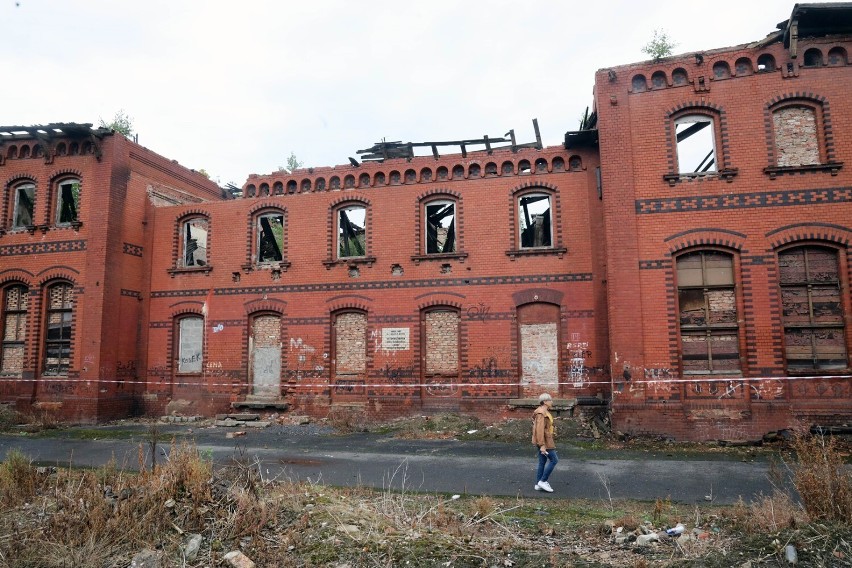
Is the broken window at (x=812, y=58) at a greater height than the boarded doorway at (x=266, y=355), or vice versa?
the broken window at (x=812, y=58)

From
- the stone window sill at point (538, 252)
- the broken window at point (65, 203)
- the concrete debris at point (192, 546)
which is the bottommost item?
the concrete debris at point (192, 546)

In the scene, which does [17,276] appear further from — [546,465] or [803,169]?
[803,169]

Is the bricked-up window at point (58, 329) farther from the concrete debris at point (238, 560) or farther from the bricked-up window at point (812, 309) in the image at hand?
the bricked-up window at point (812, 309)

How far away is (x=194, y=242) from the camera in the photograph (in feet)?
61.0

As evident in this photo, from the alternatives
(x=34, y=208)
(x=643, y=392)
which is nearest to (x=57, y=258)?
(x=34, y=208)

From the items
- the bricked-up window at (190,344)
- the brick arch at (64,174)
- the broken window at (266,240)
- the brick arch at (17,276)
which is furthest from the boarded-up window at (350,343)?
the brick arch at (17,276)

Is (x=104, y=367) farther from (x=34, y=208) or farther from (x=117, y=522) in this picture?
(x=117, y=522)

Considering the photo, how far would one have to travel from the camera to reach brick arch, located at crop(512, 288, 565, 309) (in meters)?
14.5

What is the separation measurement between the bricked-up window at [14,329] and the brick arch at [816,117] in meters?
21.1

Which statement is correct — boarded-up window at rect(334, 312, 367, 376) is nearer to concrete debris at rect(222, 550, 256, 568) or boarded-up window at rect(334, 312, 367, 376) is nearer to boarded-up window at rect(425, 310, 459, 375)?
boarded-up window at rect(425, 310, 459, 375)

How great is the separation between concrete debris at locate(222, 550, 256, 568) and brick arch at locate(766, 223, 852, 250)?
11883 millimetres

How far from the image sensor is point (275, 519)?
6.00 meters

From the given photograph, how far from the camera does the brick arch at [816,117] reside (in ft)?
39.3

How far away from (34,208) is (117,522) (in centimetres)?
1563
